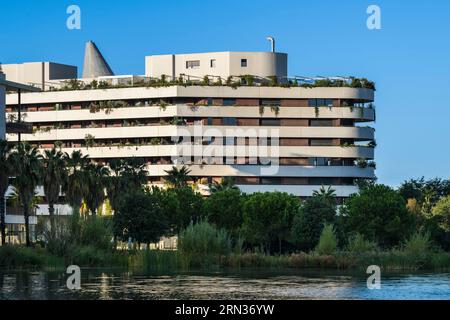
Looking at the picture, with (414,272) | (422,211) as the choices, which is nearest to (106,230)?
(414,272)

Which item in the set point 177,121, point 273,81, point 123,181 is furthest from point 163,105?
point 123,181

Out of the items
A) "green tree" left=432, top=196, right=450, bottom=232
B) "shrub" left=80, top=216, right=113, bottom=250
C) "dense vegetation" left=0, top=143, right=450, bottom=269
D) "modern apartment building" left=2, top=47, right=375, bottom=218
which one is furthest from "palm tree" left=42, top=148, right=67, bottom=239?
"modern apartment building" left=2, top=47, right=375, bottom=218

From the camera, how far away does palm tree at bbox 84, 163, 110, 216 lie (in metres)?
127

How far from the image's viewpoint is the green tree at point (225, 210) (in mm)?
129000

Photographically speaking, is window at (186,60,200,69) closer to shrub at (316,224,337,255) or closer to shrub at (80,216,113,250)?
shrub at (316,224,337,255)

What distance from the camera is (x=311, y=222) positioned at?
120250mm

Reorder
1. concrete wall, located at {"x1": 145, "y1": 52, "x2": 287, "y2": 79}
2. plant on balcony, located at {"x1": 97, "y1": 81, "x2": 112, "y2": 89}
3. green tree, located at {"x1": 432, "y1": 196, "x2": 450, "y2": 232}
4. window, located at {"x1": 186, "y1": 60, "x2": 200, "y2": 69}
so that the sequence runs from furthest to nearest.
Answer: window, located at {"x1": 186, "y1": 60, "x2": 200, "y2": 69}, concrete wall, located at {"x1": 145, "y1": 52, "x2": 287, "y2": 79}, plant on balcony, located at {"x1": 97, "y1": 81, "x2": 112, "y2": 89}, green tree, located at {"x1": 432, "y1": 196, "x2": 450, "y2": 232}

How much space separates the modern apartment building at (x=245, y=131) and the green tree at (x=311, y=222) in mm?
52678

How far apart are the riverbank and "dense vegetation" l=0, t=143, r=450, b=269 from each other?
10cm

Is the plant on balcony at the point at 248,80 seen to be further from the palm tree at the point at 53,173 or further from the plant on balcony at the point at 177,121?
the palm tree at the point at 53,173

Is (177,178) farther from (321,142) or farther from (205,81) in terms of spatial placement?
(321,142)

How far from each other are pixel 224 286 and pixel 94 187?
5439 centimetres

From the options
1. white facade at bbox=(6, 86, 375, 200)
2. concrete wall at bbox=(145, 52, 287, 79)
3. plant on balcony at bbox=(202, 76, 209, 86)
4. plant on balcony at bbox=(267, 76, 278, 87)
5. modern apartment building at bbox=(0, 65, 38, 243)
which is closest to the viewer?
modern apartment building at bbox=(0, 65, 38, 243)

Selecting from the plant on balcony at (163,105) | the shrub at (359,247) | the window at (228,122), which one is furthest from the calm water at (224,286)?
the plant on balcony at (163,105)
